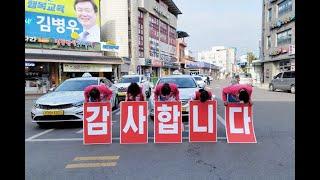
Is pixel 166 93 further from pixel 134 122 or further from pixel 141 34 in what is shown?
pixel 141 34

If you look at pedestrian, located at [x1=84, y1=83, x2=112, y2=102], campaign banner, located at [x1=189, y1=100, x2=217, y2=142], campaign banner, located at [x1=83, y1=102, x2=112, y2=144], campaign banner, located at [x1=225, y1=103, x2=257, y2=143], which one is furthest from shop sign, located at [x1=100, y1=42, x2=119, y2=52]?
campaign banner, located at [x1=225, y1=103, x2=257, y2=143]

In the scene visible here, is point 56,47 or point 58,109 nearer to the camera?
point 58,109

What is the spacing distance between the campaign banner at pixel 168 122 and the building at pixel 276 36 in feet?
107

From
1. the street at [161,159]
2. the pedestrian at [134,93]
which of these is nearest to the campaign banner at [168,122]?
the street at [161,159]

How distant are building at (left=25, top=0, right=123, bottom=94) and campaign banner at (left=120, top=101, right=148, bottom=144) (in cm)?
2478

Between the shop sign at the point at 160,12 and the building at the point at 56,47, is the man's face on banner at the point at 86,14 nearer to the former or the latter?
the building at the point at 56,47

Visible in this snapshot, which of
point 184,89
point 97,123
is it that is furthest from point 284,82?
point 97,123

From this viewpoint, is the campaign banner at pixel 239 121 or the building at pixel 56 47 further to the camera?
the building at pixel 56 47

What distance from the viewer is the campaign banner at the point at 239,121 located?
25.4ft

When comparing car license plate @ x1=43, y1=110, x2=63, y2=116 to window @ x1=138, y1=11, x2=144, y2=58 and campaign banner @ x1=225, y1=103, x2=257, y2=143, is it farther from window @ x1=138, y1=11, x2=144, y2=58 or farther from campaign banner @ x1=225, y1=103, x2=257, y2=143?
window @ x1=138, y1=11, x2=144, y2=58

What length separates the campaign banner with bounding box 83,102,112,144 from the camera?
7.83 metres

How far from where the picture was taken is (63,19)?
35.8 metres

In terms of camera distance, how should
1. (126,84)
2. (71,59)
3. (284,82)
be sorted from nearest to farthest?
(126,84), (284,82), (71,59)

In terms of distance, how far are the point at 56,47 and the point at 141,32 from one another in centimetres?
2044
